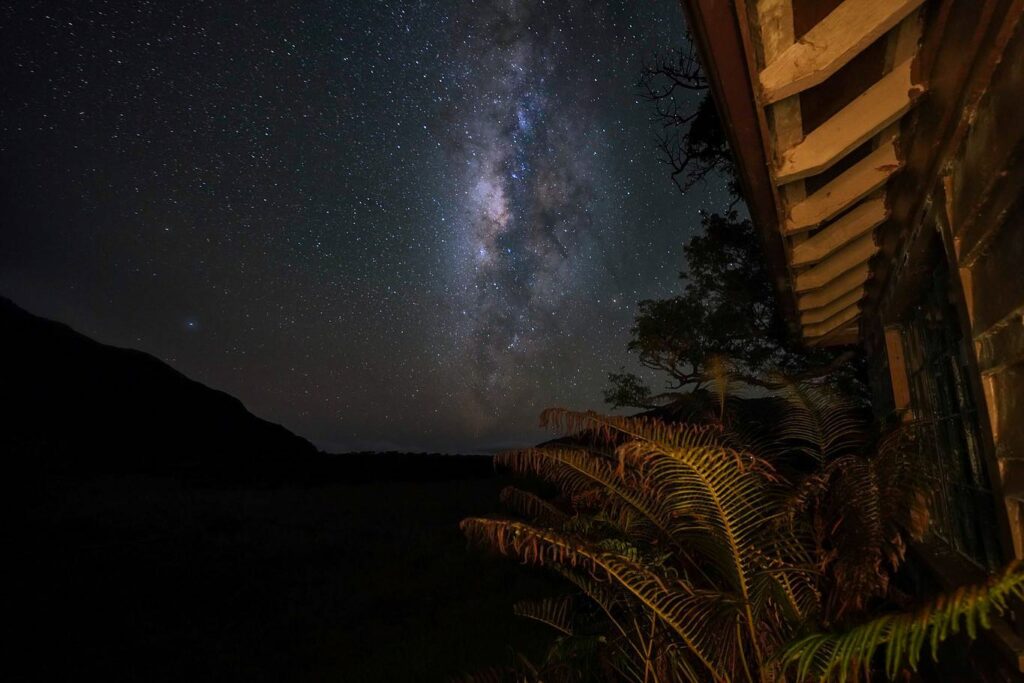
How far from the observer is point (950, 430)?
3.17 metres

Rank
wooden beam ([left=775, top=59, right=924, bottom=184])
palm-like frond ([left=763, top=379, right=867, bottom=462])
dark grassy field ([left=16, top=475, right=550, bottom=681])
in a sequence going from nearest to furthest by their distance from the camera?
1. wooden beam ([left=775, top=59, right=924, bottom=184])
2. palm-like frond ([left=763, top=379, right=867, bottom=462])
3. dark grassy field ([left=16, top=475, right=550, bottom=681])

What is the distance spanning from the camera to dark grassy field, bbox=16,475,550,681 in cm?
643

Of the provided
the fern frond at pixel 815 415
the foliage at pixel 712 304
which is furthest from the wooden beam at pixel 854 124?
the foliage at pixel 712 304

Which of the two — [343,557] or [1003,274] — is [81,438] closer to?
[343,557]

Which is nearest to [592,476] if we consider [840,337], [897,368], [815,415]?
[815,415]

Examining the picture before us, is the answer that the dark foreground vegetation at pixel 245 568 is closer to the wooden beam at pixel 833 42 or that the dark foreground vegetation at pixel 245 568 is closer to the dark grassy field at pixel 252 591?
the dark grassy field at pixel 252 591

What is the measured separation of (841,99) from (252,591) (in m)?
9.54

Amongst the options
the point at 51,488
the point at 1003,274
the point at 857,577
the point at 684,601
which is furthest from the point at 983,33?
the point at 51,488

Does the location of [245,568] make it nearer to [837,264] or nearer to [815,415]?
[815,415]

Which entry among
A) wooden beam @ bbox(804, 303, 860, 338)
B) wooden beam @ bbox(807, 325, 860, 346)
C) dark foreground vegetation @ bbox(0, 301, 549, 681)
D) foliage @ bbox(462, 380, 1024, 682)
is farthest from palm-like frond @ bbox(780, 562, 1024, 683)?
wooden beam @ bbox(807, 325, 860, 346)

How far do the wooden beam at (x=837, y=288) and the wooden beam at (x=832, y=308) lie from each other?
0.46 feet

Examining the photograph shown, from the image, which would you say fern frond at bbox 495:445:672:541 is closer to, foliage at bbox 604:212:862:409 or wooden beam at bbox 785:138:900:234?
wooden beam at bbox 785:138:900:234

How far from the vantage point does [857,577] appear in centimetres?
278

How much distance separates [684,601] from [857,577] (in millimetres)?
695
